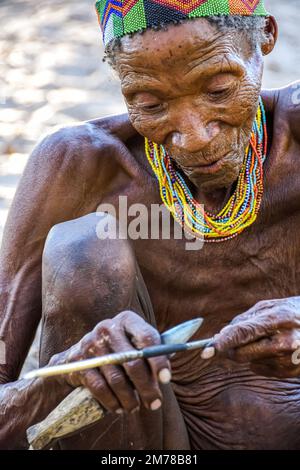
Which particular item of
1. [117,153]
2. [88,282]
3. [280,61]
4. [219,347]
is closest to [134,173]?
[117,153]

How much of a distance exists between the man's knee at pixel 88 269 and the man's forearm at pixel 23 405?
0.69 feet

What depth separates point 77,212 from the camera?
3.51 meters

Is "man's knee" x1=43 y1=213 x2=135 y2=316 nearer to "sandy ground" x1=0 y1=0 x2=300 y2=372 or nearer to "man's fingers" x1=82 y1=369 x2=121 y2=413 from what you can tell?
"man's fingers" x1=82 y1=369 x2=121 y2=413

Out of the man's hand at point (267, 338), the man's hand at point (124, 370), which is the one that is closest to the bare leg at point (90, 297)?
the man's hand at point (124, 370)

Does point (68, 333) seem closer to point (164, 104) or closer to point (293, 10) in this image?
point (164, 104)

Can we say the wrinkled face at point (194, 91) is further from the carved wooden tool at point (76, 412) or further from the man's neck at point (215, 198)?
the carved wooden tool at point (76, 412)

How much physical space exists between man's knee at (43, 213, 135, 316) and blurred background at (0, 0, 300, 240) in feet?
10.6

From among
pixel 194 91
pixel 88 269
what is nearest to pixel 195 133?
pixel 194 91

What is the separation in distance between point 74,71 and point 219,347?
520cm

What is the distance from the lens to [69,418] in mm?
2643

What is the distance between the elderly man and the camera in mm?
2908

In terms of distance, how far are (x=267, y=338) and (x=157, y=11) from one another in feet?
2.97

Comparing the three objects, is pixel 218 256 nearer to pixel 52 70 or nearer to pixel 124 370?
pixel 124 370

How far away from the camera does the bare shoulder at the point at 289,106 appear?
11.4 ft
